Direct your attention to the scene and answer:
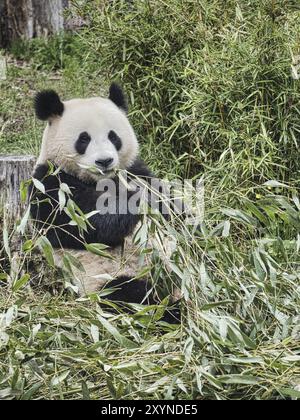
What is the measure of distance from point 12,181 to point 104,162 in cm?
67

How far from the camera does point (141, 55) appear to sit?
576cm

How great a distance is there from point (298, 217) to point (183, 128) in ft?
5.55

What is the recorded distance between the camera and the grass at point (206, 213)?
3.55m

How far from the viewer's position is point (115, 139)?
4652 millimetres

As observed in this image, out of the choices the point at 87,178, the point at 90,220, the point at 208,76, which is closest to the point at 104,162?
the point at 87,178

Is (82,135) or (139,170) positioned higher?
(82,135)

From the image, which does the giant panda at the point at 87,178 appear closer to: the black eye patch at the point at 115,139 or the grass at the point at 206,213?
the black eye patch at the point at 115,139

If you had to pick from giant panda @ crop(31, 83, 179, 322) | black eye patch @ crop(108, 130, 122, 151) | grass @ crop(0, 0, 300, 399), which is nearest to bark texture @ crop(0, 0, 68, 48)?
grass @ crop(0, 0, 300, 399)

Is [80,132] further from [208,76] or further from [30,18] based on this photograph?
[30,18]

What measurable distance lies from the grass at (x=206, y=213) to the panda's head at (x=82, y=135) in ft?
1.51

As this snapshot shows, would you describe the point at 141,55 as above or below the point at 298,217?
above

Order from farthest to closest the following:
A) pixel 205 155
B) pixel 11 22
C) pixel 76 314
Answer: pixel 11 22, pixel 205 155, pixel 76 314

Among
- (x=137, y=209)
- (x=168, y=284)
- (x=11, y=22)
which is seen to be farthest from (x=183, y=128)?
→ (x=11, y=22)

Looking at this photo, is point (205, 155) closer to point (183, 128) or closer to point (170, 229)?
point (183, 128)
